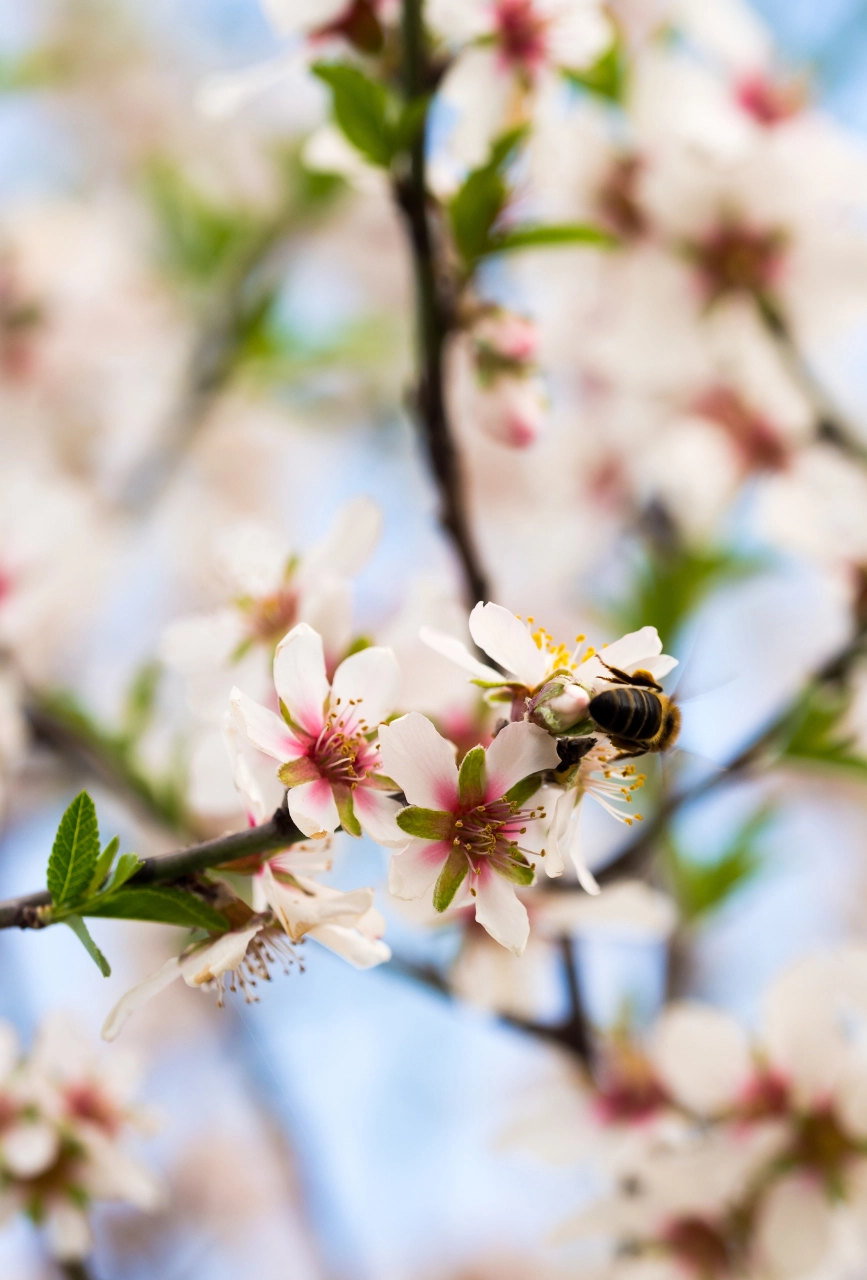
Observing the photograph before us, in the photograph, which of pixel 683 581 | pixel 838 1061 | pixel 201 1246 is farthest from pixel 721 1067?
pixel 201 1246

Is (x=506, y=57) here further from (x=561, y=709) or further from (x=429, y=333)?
(x=561, y=709)

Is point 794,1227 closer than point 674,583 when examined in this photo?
Yes

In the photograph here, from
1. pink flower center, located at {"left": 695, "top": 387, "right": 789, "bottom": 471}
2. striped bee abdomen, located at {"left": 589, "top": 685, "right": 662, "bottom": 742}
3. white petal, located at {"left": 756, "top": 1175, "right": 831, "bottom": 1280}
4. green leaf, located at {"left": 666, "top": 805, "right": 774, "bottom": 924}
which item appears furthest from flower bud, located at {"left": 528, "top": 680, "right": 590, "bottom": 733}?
pink flower center, located at {"left": 695, "top": 387, "right": 789, "bottom": 471}

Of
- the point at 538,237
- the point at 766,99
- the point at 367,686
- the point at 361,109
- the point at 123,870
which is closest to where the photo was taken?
the point at 123,870

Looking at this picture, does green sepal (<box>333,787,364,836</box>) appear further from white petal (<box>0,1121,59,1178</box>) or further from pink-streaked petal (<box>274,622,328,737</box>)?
white petal (<box>0,1121,59,1178</box>)

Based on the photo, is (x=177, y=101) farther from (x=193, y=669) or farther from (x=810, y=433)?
(x=193, y=669)

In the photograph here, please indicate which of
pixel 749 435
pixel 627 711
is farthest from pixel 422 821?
pixel 749 435

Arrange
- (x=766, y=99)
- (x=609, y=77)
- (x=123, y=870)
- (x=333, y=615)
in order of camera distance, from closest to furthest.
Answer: (x=123, y=870) < (x=333, y=615) < (x=609, y=77) < (x=766, y=99)
